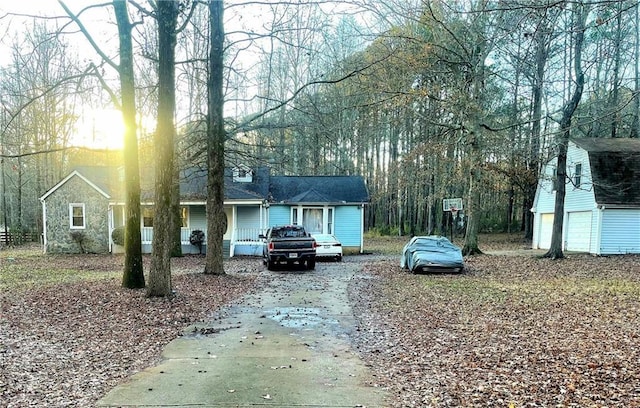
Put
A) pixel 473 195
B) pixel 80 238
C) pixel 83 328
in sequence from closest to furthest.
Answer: pixel 83 328, pixel 473 195, pixel 80 238

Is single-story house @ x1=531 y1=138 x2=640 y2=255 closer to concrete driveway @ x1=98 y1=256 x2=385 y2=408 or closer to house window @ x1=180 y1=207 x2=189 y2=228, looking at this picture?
concrete driveway @ x1=98 y1=256 x2=385 y2=408

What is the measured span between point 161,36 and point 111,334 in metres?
6.57

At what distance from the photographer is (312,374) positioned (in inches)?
201

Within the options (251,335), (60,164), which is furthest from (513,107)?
(60,164)

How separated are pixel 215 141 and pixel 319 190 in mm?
12096

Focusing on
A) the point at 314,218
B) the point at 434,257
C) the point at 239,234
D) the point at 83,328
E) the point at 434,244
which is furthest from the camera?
the point at 314,218

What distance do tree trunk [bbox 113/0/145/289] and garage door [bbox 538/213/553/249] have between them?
22.7 metres

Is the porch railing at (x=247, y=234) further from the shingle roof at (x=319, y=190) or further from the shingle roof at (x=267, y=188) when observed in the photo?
the shingle roof at (x=319, y=190)

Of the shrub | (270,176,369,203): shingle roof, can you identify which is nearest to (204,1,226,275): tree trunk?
(270,176,369,203): shingle roof

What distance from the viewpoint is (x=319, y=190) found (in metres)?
25.1

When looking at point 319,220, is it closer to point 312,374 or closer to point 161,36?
point 161,36

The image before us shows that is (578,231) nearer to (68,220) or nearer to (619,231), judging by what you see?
(619,231)

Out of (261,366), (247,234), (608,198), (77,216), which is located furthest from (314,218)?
(261,366)

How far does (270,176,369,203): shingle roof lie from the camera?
23859 mm
